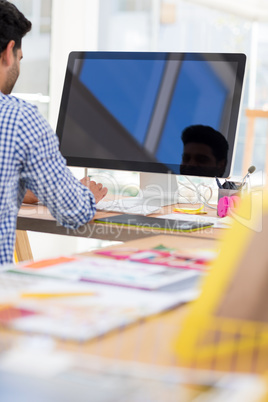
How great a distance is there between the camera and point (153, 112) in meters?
1.99

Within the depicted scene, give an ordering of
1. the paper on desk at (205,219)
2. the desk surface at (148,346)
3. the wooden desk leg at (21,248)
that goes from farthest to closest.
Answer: the wooden desk leg at (21,248) → the paper on desk at (205,219) → the desk surface at (148,346)

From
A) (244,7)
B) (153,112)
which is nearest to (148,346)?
(153,112)

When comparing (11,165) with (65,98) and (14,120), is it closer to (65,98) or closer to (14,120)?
(14,120)

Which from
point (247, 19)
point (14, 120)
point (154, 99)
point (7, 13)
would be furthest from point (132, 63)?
point (247, 19)

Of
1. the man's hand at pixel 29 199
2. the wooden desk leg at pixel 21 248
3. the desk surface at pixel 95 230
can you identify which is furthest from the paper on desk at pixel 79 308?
the wooden desk leg at pixel 21 248

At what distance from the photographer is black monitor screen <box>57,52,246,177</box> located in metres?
1.93

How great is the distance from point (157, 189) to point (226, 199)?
11.8 inches

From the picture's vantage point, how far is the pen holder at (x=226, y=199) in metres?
1.91

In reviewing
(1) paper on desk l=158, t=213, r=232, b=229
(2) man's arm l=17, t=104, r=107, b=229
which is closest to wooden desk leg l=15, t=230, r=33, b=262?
(1) paper on desk l=158, t=213, r=232, b=229

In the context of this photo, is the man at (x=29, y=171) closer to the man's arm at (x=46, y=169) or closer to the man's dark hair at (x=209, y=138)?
the man's arm at (x=46, y=169)

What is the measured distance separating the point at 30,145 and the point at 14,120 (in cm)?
7

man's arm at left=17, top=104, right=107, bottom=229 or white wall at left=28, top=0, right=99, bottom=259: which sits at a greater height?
white wall at left=28, top=0, right=99, bottom=259

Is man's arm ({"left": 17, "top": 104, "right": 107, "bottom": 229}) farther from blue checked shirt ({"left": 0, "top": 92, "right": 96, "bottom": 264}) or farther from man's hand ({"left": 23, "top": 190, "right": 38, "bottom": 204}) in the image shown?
man's hand ({"left": 23, "top": 190, "right": 38, "bottom": 204})

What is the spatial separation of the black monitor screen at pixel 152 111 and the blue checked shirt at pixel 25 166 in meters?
0.52
